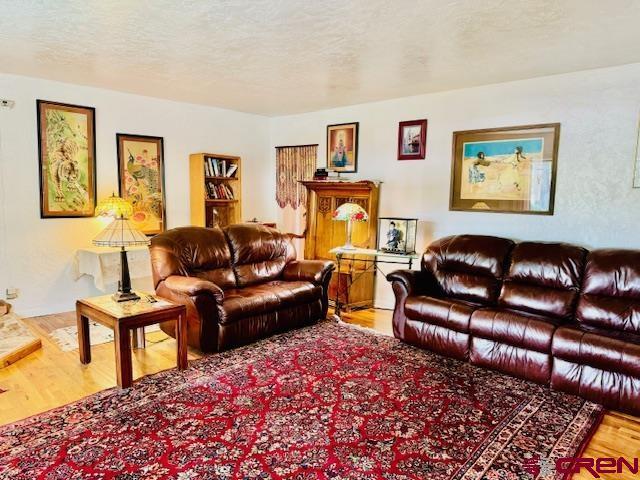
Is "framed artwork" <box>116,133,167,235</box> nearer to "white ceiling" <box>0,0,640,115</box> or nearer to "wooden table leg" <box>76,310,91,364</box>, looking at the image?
"white ceiling" <box>0,0,640,115</box>

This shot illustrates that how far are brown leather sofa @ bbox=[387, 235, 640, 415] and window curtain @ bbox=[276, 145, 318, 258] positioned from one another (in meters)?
2.50

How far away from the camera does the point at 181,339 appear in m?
3.18

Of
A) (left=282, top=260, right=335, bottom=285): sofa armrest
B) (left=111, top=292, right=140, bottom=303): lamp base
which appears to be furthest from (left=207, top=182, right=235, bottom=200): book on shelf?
(left=111, top=292, right=140, bottom=303): lamp base

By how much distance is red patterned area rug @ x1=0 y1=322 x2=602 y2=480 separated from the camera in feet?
6.88

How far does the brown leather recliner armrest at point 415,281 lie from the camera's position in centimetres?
383

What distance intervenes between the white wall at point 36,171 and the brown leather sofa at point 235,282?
148 centimetres

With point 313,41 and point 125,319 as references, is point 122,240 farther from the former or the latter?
point 313,41

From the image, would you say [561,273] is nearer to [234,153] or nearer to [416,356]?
[416,356]

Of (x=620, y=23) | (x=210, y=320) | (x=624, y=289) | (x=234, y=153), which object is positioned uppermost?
(x=620, y=23)

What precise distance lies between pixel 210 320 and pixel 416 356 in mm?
1739

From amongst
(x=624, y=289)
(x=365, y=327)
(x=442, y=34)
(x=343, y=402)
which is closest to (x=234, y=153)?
(x=365, y=327)

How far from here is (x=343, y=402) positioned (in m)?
2.75

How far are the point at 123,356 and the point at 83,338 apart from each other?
674 mm

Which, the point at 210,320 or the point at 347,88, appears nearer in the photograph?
the point at 210,320
